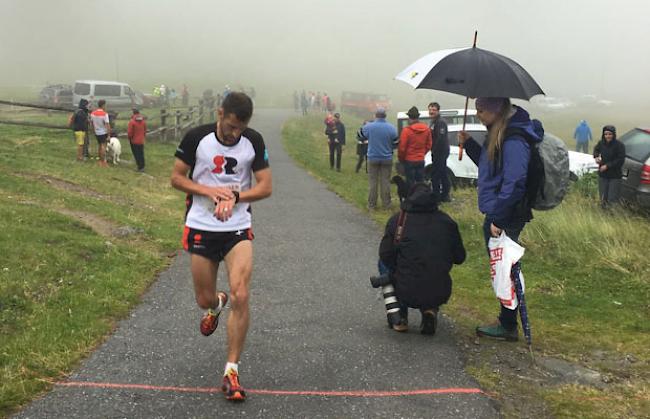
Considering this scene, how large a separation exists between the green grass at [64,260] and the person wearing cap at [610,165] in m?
7.72

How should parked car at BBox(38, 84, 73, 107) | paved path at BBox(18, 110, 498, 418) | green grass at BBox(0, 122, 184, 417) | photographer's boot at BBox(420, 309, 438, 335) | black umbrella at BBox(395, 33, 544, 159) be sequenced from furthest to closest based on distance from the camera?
parked car at BBox(38, 84, 73, 107) → photographer's boot at BBox(420, 309, 438, 335) → black umbrella at BBox(395, 33, 544, 159) → green grass at BBox(0, 122, 184, 417) → paved path at BBox(18, 110, 498, 418)

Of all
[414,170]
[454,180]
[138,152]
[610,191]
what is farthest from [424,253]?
[138,152]

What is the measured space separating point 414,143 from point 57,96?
2823cm

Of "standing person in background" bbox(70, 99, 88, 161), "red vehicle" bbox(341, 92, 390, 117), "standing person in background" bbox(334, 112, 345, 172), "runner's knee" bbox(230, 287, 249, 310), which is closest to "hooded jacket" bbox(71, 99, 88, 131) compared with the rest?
"standing person in background" bbox(70, 99, 88, 161)

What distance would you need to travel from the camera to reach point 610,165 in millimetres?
10180

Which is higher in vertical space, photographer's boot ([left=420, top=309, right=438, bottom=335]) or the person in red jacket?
the person in red jacket

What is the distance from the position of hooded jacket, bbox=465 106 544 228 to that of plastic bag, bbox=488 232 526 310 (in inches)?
6.3

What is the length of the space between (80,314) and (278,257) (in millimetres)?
3027

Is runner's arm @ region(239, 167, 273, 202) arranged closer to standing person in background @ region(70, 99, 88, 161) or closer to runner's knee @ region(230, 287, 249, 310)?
runner's knee @ region(230, 287, 249, 310)

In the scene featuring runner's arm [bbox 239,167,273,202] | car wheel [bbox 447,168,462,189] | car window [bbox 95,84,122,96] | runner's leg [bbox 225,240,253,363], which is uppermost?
car window [bbox 95,84,122,96]

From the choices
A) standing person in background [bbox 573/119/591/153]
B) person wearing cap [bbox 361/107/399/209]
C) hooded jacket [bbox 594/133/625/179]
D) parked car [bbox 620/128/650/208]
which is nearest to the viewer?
parked car [bbox 620/128/650/208]

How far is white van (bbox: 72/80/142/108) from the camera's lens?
97.7 feet

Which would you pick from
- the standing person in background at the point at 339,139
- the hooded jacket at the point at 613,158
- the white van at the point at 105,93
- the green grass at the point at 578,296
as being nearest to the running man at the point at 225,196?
the green grass at the point at 578,296

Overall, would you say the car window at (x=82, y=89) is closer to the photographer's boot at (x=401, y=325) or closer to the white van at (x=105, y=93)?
the white van at (x=105, y=93)
